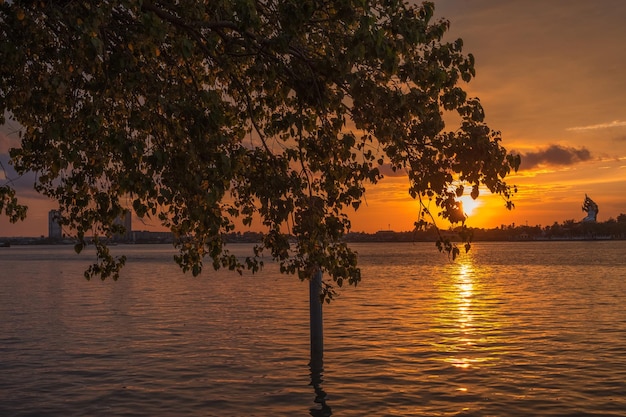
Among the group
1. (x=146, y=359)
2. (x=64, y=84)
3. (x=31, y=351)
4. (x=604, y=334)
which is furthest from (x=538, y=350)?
(x=64, y=84)

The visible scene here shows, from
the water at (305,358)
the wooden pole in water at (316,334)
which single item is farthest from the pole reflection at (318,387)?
the water at (305,358)

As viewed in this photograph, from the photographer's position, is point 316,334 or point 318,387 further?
point 316,334

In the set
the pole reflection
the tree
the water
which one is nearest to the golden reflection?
the water

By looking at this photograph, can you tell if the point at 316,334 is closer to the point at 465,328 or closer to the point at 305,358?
the point at 305,358

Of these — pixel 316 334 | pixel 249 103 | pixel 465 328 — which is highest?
pixel 249 103

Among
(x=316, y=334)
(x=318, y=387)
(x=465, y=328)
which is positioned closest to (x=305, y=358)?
(x=316, y=334)

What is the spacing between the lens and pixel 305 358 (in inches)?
1008

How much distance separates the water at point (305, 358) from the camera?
1892 cm

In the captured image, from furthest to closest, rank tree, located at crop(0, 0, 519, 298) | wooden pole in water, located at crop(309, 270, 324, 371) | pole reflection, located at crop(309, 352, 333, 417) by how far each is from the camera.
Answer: wooden pole in water, located at crop(309, 270, 324, 371) < pole reflection, located at crop(309, 352, 333, 417) < tree, located at crop(0, 0, 519, 298)

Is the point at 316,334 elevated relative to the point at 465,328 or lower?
elevated

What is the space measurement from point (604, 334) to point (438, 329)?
264 inches

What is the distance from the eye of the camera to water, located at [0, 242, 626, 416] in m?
18.9

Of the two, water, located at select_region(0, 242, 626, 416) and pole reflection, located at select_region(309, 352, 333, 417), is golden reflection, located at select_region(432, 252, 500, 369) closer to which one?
water, located at select_region(0, 242, 626, 416)

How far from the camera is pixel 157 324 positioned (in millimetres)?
36625
